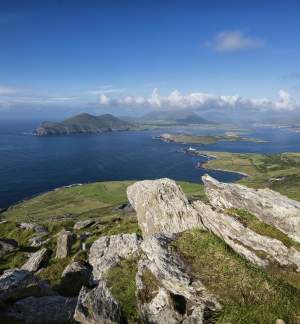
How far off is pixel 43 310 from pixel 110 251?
1480 centimetres

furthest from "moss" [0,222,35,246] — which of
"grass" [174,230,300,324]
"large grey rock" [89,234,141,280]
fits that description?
"grass" [174,230,300,324]

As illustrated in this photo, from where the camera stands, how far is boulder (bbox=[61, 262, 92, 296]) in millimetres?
31930

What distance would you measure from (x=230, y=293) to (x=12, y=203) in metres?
188

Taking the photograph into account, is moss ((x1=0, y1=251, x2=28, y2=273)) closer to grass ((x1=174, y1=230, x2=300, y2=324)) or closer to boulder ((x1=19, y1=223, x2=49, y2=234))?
boulder ((x1=19, y1=223, x2=49, y2=234))

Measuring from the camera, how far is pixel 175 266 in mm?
24344

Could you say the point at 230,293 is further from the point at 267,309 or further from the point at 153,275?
the point at 153,275

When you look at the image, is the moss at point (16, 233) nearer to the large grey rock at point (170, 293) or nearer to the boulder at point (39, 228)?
the boulder at point (39, 228)

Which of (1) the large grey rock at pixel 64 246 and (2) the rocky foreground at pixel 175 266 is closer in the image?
(2) the rocky foreground at pixel 175 266

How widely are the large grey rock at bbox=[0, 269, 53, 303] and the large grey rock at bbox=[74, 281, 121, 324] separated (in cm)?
599

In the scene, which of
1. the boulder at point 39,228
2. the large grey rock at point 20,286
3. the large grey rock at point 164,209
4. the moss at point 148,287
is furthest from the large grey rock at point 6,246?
the moss at point 148,287

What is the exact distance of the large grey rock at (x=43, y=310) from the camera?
895 inches

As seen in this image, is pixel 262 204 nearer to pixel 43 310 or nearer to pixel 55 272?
pixel 43 310

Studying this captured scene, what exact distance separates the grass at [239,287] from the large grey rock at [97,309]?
6.36 meters

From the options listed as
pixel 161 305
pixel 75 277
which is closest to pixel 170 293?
pixel 161 305
